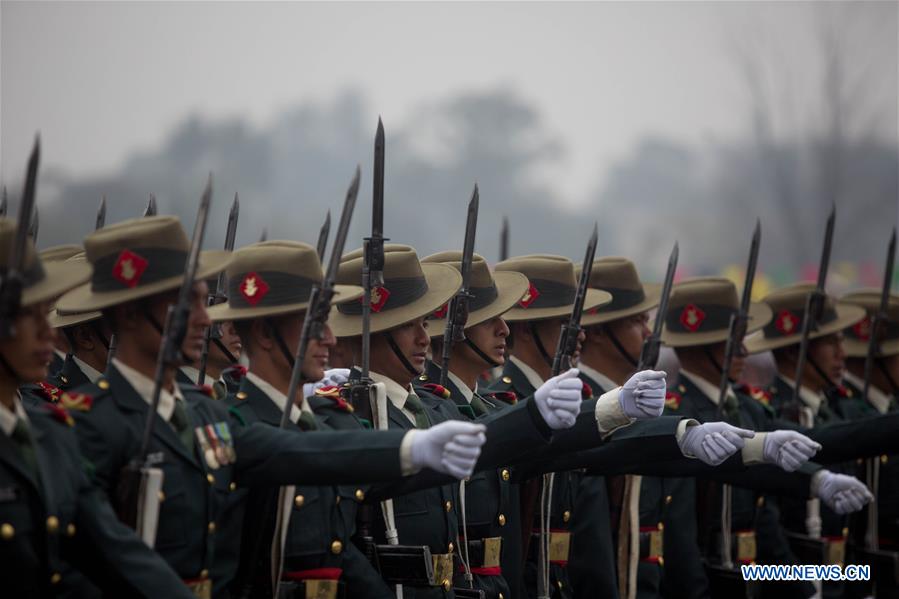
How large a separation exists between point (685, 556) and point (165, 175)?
30418 millimetres

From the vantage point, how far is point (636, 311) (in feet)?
34.3

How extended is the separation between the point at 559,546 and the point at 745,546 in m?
2.28

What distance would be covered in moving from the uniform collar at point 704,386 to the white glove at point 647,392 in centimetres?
408

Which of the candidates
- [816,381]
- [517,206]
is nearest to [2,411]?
[816,381]

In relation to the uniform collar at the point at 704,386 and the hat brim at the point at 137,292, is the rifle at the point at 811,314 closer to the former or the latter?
the uniform collar at the point at 704,386

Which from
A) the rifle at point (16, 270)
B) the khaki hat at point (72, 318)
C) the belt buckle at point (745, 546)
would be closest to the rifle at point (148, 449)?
the rifle at point (16, 270)

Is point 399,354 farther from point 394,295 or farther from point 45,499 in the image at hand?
point 45,499

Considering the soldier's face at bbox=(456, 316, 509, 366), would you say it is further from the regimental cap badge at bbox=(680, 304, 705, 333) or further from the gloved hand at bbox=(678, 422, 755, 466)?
the regimental cap badge at bbox=(680, 304, 705, 333)

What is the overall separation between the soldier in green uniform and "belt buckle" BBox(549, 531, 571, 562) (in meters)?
4.17

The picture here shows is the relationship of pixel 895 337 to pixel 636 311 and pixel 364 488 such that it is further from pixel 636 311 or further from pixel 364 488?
pixel 364 488

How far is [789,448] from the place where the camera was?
26.8 ft

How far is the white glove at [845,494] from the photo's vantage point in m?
9.67

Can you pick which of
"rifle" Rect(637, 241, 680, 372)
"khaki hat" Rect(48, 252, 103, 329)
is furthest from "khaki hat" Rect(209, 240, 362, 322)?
"rifle" Rect(637, 241, 680, 372)

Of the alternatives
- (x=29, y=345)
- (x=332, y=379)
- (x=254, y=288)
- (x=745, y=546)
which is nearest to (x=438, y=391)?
(x=332, y=379)
